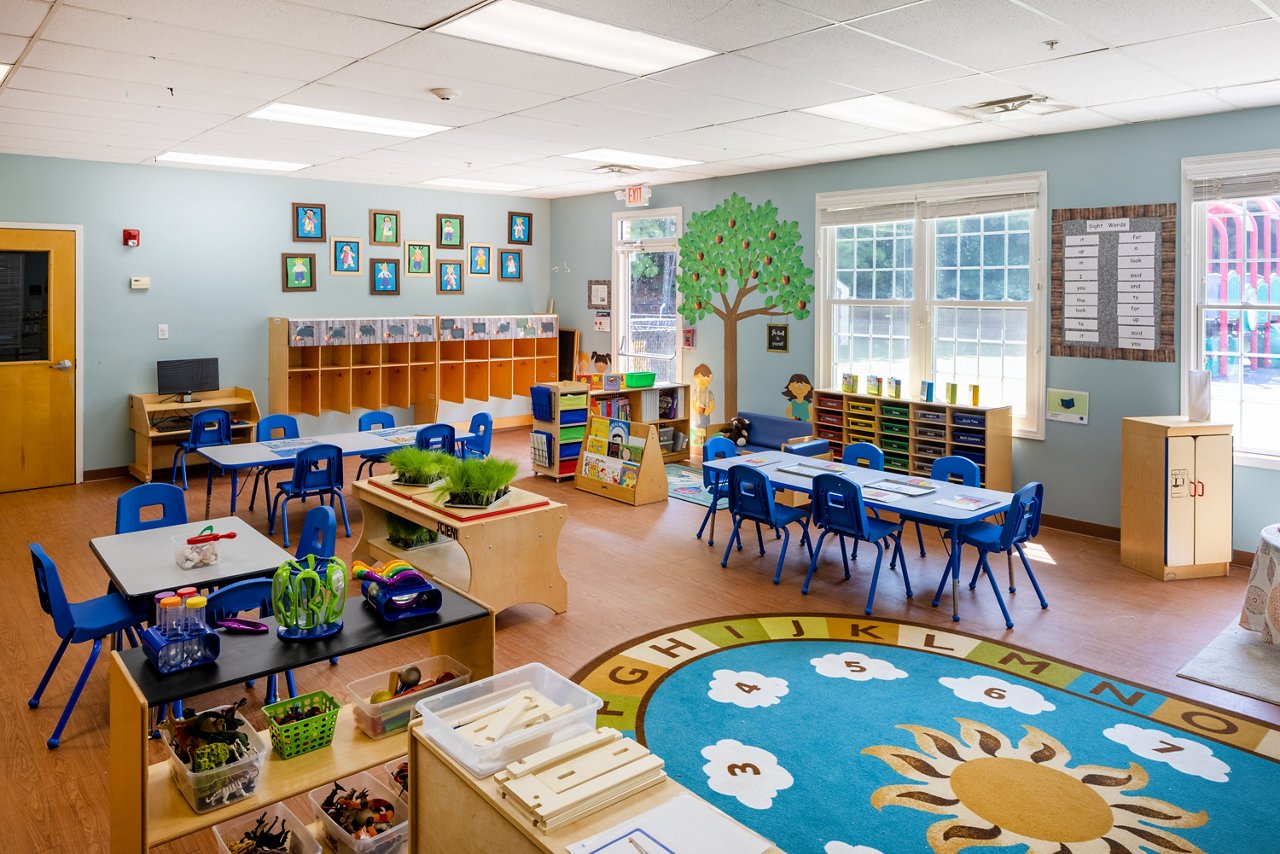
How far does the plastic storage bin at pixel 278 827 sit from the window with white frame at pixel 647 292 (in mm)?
8114

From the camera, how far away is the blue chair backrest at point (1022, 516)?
17.8 ft

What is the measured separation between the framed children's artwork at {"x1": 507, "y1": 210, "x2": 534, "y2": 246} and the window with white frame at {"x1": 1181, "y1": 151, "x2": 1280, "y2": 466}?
26.4 feet

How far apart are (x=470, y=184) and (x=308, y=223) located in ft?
6.28

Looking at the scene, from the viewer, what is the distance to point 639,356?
11555 mm

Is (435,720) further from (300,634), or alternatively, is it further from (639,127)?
(639,127)

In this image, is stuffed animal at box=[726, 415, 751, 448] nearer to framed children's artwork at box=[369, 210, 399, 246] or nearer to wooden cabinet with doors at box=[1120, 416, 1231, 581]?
wooden cabinet with doors at box=[1120, 416, 1231, 581]

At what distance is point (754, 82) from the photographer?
5570 millimetres

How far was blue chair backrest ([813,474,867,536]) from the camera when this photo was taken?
5.74m

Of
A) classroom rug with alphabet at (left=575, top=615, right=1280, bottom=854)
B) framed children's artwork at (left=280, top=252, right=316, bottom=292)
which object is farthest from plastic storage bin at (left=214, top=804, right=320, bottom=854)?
framed children's artwork at (left=280, top=252, right=316, bottom=292)

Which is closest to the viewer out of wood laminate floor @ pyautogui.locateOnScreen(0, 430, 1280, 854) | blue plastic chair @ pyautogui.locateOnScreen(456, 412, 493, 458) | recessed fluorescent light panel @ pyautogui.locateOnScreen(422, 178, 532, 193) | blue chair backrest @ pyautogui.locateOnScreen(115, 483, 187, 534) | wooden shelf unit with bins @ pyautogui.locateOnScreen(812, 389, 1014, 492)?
wood laminate floor @ pyautogui.locateOnScreen(0, 430, 1280, 854)

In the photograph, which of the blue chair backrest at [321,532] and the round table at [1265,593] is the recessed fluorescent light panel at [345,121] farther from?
the round table at [1265,593]

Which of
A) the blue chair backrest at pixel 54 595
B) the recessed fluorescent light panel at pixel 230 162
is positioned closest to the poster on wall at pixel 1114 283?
the blue chair backrest at pixel 54 595

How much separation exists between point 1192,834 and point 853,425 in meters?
5.41

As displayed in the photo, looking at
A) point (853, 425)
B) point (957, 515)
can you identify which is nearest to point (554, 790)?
point (957, 515)
